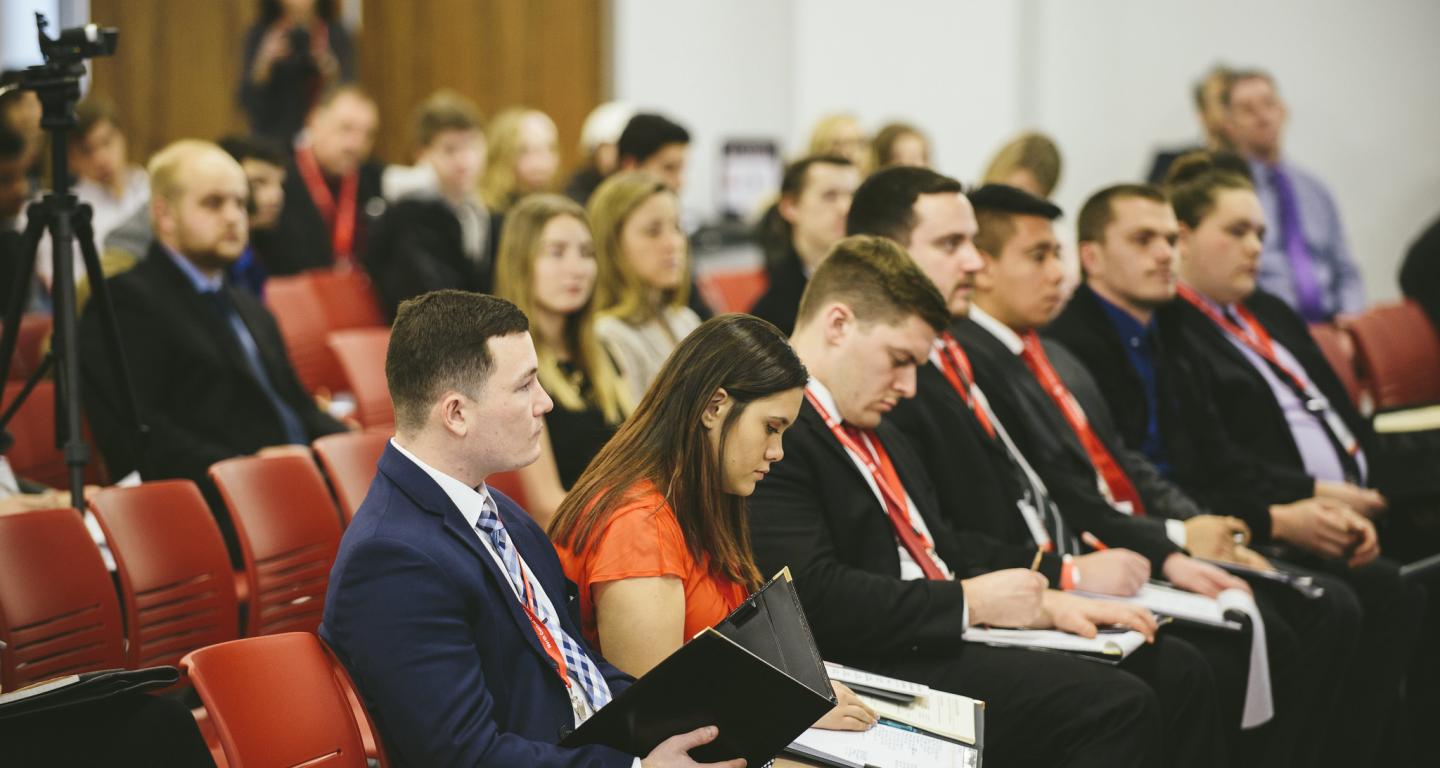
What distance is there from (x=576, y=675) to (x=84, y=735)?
26.0 inches

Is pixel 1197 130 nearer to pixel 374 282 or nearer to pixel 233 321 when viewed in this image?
pixel 374 282

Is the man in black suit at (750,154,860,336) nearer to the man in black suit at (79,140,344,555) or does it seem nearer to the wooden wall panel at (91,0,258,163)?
the man in black suit at (79,140,344,555)

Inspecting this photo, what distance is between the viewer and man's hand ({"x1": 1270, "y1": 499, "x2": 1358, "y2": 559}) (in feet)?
12.2

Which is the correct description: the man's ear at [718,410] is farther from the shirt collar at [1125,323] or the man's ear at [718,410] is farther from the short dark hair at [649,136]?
the short dark hair at [649,136]

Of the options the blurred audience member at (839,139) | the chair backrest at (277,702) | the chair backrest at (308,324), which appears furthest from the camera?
the blurred audience member at (839,139)

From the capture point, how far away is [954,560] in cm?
297

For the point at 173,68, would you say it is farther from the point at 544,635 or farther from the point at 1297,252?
the point at 544,635

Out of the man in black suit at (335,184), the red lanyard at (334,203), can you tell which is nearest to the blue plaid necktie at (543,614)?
the man in black suit at (335,184)

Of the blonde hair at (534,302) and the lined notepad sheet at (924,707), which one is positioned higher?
the blonde hair at (534,302)

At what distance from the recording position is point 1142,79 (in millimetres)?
8094

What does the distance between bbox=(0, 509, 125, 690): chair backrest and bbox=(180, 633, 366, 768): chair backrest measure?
75cm

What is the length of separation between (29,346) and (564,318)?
1.73 metres

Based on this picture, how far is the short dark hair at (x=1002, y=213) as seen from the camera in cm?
357

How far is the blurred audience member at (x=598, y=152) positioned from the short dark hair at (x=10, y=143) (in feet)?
8.64
